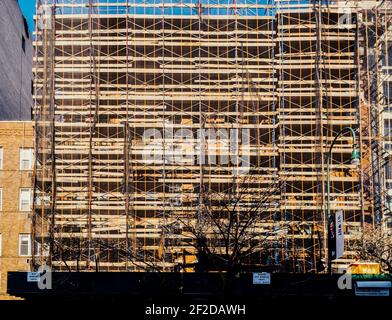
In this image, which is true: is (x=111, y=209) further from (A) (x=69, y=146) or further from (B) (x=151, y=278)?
(B) (x=151, y=278)

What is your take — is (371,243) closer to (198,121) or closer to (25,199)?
(198,121)

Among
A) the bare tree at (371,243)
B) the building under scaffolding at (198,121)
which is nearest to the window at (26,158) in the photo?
the building under scaffolding at (198,121)

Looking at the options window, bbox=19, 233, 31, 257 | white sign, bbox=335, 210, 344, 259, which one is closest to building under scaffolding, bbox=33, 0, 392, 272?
window, bbox=19, 233, 31, 257

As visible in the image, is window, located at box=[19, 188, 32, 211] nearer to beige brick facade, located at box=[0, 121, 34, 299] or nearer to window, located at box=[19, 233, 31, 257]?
beige brick facade, located at box=[0, 121, 34, 299]

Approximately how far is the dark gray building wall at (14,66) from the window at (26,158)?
8.88 m

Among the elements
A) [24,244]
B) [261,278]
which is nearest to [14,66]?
[24,244]

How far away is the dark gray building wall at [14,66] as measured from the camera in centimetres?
6219

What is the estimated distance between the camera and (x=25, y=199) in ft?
169

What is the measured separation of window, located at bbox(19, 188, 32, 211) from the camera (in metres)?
51.3

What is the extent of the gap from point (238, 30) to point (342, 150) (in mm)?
9353

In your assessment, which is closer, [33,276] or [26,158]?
[33,276]

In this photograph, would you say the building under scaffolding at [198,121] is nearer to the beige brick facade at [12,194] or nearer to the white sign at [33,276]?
the beige brick facade at [12,194]

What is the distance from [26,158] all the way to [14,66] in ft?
54.5
